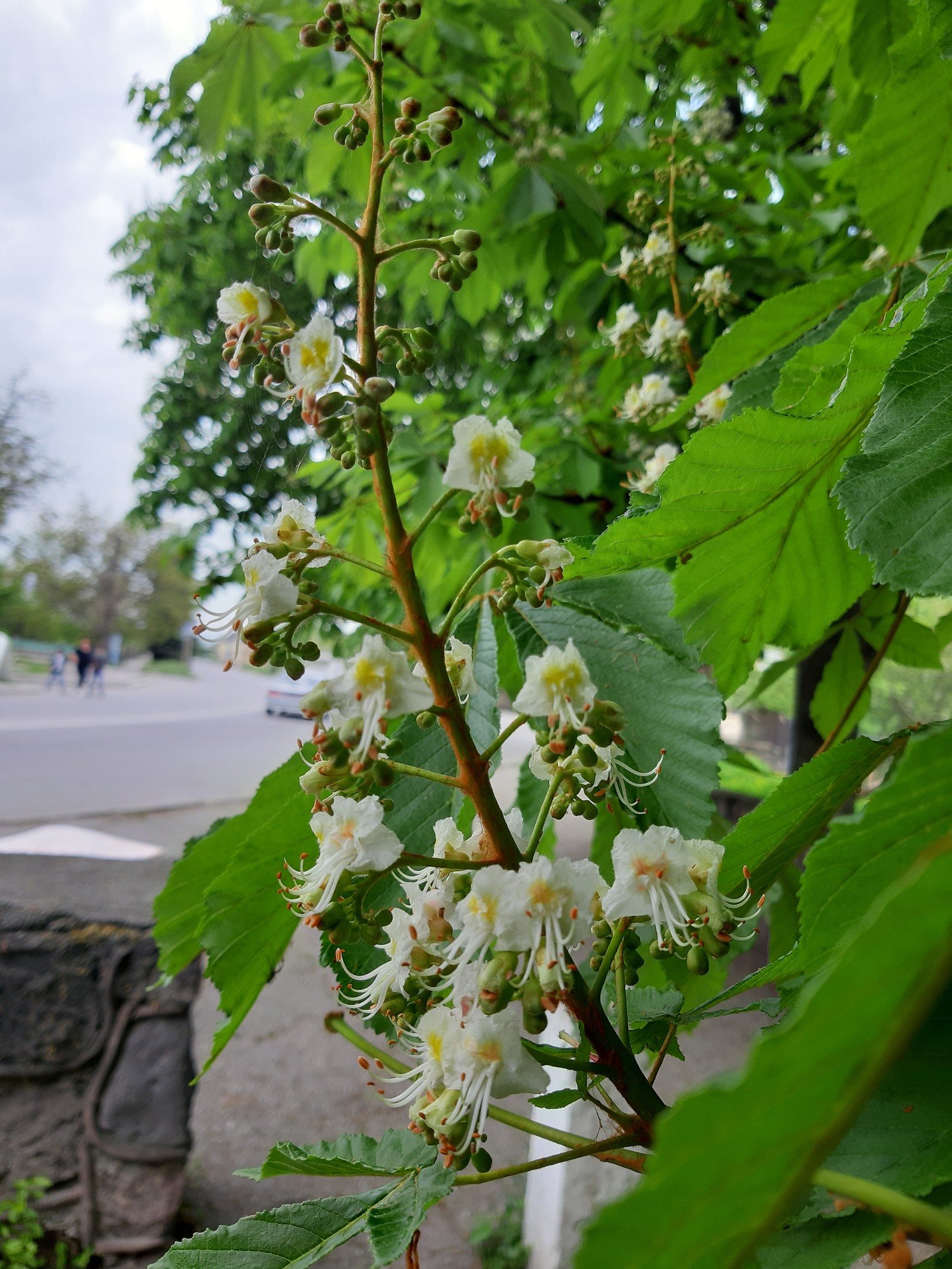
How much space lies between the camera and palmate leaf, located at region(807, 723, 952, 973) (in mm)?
290

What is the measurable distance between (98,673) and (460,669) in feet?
34.7

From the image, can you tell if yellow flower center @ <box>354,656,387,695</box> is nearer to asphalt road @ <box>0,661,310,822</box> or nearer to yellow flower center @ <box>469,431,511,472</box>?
yellow flower center @ <box>469,431,511,472</box>

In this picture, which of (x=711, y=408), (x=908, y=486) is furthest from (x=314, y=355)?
(x=711, y=408)

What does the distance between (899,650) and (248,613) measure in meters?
1.02

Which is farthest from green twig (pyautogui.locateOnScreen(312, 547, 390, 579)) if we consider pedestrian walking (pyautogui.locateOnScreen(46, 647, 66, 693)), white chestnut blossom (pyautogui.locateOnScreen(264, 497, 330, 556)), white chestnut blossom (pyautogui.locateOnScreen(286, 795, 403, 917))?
pedestrian walking (pyautogui.locateOnScreen(46, 647, 66, 693))

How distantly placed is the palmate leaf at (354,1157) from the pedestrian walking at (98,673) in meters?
9.89

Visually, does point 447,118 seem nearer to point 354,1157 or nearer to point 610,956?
point 610,956

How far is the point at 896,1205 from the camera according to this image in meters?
0.28

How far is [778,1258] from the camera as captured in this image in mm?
382

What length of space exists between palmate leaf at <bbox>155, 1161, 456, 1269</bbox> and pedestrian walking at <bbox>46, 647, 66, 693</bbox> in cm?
1024

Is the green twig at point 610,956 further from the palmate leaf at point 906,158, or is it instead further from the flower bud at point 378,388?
the palmate leaf at point 906,158

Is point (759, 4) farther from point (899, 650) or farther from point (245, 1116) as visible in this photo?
point (245, 1116)

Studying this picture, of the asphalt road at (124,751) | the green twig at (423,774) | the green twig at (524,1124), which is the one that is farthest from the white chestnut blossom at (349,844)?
the asphalt road at (124,751)

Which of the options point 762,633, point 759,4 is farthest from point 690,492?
point 759,4
